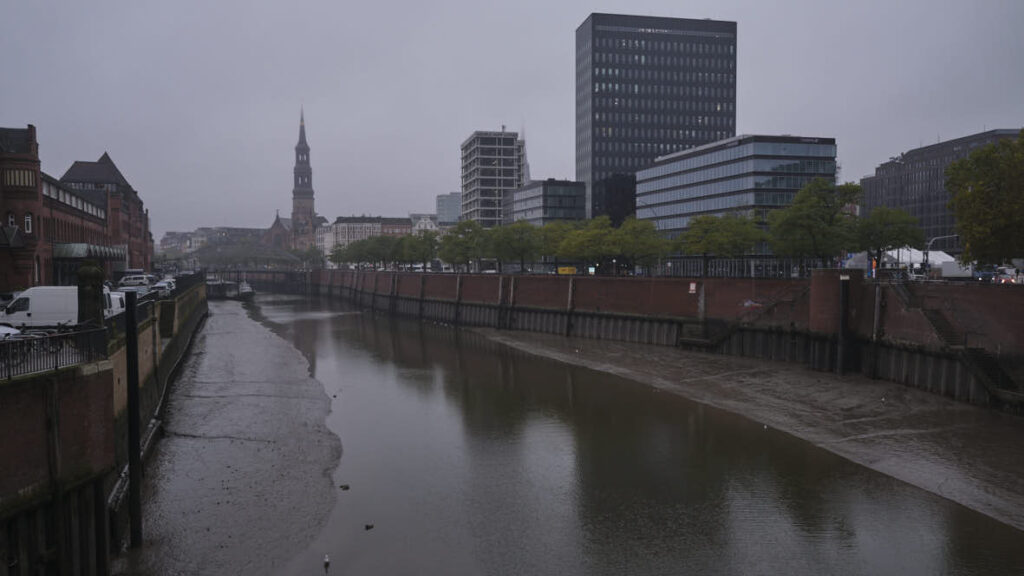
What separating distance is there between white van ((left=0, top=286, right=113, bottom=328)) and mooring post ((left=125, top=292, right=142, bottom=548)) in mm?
13991

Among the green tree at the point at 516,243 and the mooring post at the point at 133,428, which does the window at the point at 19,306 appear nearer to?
the mooring post at the point at 133,428

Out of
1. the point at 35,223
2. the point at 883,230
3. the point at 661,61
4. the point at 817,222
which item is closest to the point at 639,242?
the point at 817,222

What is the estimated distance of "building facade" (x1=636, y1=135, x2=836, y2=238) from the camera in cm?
10419

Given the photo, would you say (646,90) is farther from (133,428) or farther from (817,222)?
(133,428)

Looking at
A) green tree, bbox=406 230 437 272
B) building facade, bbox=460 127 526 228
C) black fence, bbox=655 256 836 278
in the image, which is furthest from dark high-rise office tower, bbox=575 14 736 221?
black fence, bbox=655 256 836 278

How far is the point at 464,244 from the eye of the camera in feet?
357

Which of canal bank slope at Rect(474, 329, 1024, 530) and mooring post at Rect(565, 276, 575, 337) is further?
mooring post at Rect(565, 276, 575, 337)

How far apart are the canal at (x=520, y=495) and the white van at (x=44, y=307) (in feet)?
21.5

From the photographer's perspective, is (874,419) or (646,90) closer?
(874,419)

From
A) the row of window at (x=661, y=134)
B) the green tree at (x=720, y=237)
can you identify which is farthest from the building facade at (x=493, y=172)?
the green tree at (x=720, y=237)

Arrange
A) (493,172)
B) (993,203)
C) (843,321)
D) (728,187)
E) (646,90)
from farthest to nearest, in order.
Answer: (493,172), (646,90), (728,187), (843,321), (993,203)

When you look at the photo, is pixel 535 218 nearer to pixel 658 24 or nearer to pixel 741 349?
pixel 658 24

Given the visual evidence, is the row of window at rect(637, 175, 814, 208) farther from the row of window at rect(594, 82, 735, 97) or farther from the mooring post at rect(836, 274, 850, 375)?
the mooring post at rect(836, 274, 850, 375)

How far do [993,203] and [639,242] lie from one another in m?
45.4
